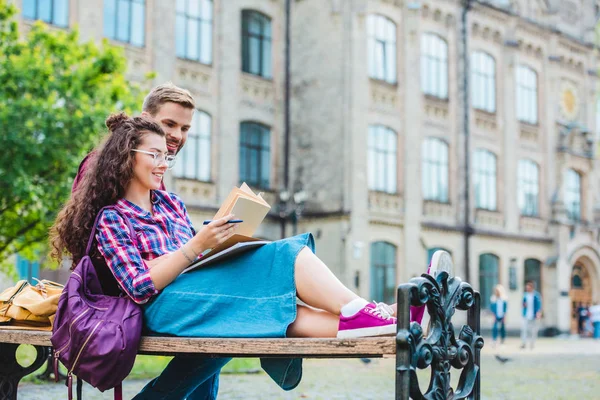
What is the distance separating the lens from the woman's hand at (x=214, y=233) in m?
3.53

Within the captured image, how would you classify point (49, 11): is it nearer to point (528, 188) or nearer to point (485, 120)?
point (485, 120)

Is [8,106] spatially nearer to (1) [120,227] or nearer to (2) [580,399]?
(2) [580,399]

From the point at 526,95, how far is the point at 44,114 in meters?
25.0

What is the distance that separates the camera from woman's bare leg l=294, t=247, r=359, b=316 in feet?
11.0

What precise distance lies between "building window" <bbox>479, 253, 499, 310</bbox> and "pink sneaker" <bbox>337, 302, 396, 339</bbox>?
30.2m

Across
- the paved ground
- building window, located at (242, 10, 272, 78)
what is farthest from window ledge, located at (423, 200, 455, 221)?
the paved ground

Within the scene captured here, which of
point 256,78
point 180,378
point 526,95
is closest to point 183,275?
point 180,378

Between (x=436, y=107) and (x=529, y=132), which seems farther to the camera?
(x=529, y=132)

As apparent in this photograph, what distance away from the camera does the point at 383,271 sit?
28641 mm

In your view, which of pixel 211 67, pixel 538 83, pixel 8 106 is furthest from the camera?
pixel 538 83

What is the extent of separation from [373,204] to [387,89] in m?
4.19

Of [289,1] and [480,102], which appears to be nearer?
[289,1]

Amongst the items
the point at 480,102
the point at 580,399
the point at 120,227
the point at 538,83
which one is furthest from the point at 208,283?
the point at 538,83

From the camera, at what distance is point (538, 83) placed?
36.5 meters
